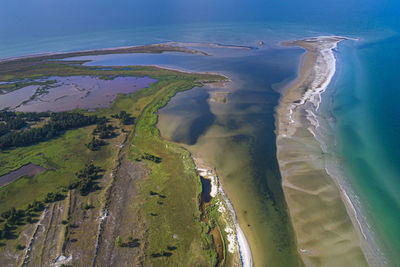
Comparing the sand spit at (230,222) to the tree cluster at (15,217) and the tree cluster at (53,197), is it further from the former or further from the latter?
the tree cluster at (15,217)

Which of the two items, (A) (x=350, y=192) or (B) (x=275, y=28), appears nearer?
(A) (x=350, y=192)

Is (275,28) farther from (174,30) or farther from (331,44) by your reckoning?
(174,30)

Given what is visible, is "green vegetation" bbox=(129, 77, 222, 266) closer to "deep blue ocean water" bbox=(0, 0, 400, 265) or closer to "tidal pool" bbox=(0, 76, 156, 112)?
"deep blue ocean water" bbox=(0, 0, 400, 265)

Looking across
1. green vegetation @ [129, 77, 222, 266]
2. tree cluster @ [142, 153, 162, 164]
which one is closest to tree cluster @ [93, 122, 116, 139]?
green vegetation @ [129, 77, 222, 266]

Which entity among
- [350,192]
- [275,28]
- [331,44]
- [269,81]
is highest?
[275,28]

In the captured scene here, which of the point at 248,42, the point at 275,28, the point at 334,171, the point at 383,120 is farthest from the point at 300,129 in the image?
the point at 275,28
